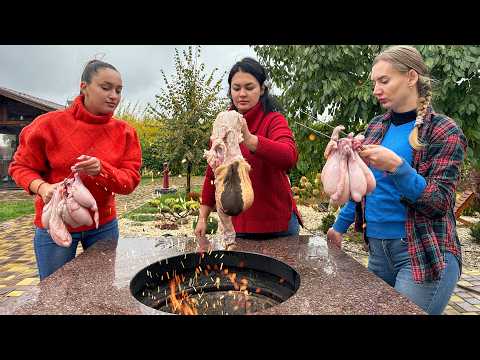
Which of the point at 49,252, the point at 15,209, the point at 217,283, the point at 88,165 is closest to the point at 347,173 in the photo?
the point at 217,283

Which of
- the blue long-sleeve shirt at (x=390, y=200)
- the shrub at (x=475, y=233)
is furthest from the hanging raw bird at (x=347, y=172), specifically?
the shrub at (x=475, y=233)

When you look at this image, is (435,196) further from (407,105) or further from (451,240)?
(407,105)

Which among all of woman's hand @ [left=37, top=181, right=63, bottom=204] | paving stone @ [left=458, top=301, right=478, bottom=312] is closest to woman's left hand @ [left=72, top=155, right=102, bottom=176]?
woman's hand @ [left=37, top=181, right=63, bottom=204]

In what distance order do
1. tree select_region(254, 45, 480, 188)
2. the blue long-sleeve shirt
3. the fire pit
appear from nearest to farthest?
the blue long-sleeve shirt, the fire pit, tree select_region(254, 45, 480, 188)

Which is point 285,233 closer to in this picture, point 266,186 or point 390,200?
point 266,186

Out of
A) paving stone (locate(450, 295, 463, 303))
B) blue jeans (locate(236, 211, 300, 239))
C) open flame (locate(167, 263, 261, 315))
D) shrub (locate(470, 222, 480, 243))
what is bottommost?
paving stone (locate(450, 295, 463, 303))

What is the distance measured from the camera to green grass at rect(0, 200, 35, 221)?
1106 cm

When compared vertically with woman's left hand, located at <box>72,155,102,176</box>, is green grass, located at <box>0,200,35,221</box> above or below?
below

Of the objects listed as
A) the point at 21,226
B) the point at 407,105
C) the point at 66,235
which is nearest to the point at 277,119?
the point at 407,105

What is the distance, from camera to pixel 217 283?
2498 mm

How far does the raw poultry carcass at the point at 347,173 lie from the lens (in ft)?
5.96

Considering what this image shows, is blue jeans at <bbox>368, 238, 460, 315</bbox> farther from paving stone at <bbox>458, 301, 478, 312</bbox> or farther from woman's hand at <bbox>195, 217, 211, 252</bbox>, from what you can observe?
paving stone at <bbox>458, 301, 478, 312</bbox>

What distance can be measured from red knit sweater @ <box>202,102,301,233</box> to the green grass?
34.7 feet

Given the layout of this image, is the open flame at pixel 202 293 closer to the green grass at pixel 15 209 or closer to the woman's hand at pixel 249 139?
the woman's hand at pixel 249 139
